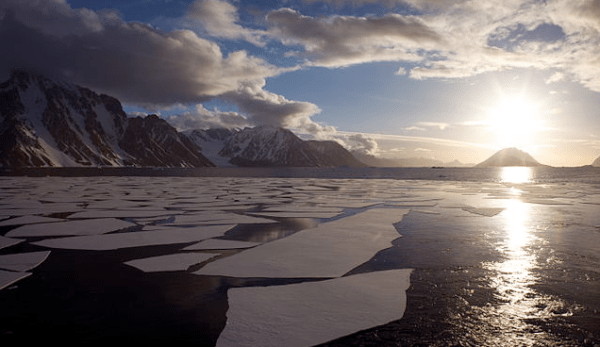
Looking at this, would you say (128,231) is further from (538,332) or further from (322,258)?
(538,332)

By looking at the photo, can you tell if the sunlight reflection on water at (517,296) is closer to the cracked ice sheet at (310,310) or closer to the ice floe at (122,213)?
the cracked ice sheet at (310,310)

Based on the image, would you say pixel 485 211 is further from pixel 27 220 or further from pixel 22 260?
pixel 27 220

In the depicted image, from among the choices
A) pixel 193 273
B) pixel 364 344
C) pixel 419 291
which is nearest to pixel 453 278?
pixel 419 291

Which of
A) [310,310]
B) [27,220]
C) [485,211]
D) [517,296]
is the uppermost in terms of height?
[485,211]

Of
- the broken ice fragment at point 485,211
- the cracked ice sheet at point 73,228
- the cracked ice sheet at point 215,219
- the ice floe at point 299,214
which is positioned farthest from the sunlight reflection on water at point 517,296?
the cracked ice sheet at point 73,228

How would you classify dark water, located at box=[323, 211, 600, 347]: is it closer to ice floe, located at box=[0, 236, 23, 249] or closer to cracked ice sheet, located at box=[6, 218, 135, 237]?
cracked ice sheet, located at box=[6, 218, 135, 237]

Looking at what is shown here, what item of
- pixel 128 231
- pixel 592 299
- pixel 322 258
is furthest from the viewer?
pixel 128 231

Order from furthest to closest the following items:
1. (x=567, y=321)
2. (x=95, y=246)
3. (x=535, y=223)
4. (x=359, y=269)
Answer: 1. (x=535, y=223)
2. (x=95, y=246)
3. (x=359, y=269)
4. (x=567, y=321)

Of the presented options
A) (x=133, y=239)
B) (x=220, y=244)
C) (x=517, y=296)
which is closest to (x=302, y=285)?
(x=517, y=296)
